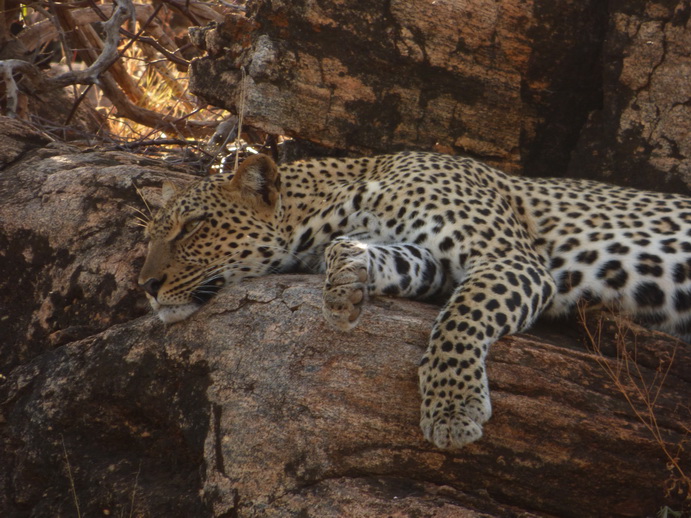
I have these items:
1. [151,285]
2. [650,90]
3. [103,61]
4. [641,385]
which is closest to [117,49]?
[103,61]

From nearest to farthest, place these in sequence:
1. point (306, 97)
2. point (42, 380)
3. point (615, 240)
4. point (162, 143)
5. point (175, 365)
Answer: point (175, 365)
point (42, 380)
point (615, 240)
point (306, 97)
point (162, 143)

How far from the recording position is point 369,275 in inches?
192

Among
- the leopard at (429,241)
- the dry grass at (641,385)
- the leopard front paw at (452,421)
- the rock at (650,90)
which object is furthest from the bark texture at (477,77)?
the leopard front paw at (452,421)

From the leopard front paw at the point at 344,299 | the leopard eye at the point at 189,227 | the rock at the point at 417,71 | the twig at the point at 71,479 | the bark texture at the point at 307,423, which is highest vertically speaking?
the rock at the point at 417,71

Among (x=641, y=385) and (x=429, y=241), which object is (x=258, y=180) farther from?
(x=641, y=385)

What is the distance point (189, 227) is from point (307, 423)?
179cm

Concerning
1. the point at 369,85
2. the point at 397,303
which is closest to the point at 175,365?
the point at 397,303

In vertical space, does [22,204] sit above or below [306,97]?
below

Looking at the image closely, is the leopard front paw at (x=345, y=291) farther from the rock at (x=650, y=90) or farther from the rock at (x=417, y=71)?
the rock at (x=650, y=90)

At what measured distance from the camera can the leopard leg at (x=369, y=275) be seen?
176 inches

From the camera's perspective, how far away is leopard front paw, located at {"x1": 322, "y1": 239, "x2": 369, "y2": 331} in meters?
4.44

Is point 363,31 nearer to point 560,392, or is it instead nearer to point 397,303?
point 397,303

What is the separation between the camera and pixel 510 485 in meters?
4.03

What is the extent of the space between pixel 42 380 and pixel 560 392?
10.1 ft
